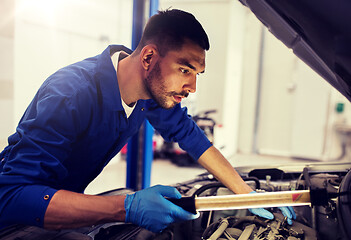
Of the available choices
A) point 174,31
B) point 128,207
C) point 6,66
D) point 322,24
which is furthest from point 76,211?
point 6,66

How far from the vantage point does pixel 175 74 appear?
42.0 inches

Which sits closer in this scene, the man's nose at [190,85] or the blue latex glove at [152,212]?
the blue latex glove at [152,212]

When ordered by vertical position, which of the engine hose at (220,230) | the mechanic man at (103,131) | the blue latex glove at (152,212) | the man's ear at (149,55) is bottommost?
the engine hose at (220,230)

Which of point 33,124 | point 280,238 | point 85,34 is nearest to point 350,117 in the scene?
point 85,34

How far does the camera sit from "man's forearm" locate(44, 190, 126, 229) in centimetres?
75

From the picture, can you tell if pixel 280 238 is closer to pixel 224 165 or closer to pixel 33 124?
pixel 224 165

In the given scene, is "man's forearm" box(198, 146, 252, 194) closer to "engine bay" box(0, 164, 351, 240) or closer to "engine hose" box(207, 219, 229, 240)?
"engine bay" box(0, 164, 351, 240)

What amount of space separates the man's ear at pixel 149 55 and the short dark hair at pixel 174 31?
0.8 inches

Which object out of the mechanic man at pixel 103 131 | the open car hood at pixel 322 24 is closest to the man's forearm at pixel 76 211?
the mechanic man at pixel 103 131

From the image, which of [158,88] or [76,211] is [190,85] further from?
[76,211]

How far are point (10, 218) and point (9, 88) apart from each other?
223cm

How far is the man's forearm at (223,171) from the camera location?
1.15m

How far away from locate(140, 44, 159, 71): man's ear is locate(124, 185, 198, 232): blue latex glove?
0.52 m

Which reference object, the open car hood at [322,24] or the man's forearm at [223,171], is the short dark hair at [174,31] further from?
the man's forearm at [223,171]
